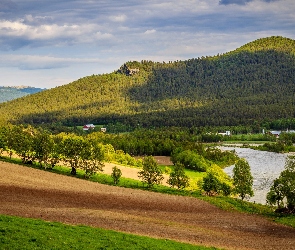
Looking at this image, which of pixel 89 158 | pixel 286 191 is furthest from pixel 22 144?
pixel 286 191

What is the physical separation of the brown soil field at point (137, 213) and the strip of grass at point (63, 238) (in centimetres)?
378

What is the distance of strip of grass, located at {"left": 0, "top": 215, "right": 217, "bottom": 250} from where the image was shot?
3031 cm

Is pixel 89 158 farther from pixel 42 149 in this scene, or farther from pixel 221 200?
pixel 221 200

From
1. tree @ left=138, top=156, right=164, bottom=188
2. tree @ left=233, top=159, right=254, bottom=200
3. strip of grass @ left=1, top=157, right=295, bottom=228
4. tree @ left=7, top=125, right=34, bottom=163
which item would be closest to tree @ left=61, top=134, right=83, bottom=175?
strip of grass @ left=1, top=157, right=295, bottom=228

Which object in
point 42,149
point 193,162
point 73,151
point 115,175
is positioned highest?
point 42,149

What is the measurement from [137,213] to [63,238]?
2194 cm

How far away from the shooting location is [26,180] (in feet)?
238

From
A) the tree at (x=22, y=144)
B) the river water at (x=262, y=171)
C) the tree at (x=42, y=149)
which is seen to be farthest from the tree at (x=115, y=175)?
the river water at (x=262, y=171)

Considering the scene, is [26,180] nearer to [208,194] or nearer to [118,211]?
[118,211]

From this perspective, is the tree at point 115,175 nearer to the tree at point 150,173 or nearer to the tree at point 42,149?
the tree at point 150,173

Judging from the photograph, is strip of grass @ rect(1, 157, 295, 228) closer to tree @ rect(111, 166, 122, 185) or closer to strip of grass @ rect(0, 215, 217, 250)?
tree @ rect(111, 166, 122, 185)

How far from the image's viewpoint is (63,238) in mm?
33094


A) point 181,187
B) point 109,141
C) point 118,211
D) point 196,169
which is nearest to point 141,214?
point 118,211

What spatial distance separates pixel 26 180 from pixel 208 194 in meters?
32.2
